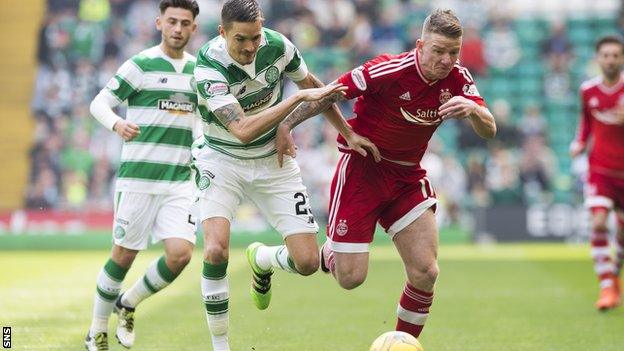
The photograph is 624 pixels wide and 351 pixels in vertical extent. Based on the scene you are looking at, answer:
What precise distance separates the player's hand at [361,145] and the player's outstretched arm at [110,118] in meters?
1.56

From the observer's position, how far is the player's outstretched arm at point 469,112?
7.00 m

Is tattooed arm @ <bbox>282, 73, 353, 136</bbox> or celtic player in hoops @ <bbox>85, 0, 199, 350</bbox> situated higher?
tattooed arm @ <bbox>282, 73, 353, 136</bbox>

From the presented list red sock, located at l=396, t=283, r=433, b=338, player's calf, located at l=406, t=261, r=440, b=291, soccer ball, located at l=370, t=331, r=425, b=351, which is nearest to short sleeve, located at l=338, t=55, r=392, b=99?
player's calf, located at l=406, t=261, r=440, b=291

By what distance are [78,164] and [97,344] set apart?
1627 centimetres

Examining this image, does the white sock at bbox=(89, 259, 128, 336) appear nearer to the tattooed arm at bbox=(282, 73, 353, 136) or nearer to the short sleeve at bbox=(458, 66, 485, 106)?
the tattooed arm at bbox=(282, 73, 353, 136)

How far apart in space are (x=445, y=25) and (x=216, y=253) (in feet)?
7.18

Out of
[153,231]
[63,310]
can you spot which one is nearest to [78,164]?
[63,310]

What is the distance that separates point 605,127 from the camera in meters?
11.7

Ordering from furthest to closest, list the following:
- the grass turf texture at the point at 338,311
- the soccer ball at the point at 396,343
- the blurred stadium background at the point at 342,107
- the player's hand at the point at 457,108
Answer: the blurred stadium background at the point at 342,107 < the grass turf texture at the point at 338,311 < the player's hand at the point at 457,108 < the soccer ball at the point at 396,343

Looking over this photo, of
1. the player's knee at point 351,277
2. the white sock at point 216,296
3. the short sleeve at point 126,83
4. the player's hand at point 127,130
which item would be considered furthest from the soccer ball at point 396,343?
the short sleeve at point 126,83

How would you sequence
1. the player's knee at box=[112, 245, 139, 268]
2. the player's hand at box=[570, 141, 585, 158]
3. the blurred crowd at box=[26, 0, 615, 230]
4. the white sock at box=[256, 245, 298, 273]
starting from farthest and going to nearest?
1. the blurred crowd at box=[26, 0, 615, 230]
2. the player's hand at box=[570, 141, 585, 158]
3. the player's knee at box=[112, 245, 139, 268]
4. the white sock at box=[256, 245, 298, 273]

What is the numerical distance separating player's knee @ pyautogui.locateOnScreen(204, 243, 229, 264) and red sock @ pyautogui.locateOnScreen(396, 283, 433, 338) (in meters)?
1.35

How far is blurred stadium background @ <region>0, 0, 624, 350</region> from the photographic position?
22422 millimetres

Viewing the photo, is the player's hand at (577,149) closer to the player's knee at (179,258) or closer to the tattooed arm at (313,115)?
the tattooed arm at (313,115)
